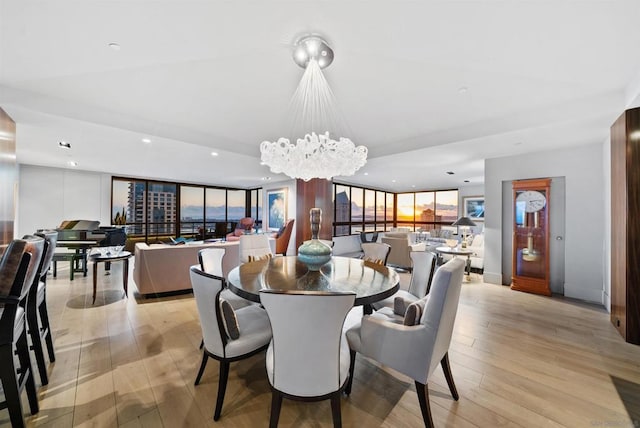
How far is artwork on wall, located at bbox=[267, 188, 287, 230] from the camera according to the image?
26.9 ft

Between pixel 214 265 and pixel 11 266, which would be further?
pixel 214 265

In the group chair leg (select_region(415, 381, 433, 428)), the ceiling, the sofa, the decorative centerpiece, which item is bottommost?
chair leg (select_region(415, 381, 433, 428))

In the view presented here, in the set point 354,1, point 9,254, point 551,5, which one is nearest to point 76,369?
point 9,254

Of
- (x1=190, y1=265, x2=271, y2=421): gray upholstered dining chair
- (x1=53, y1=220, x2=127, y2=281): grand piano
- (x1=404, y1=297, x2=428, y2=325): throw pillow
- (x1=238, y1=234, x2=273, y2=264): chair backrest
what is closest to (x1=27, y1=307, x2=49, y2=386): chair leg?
(x1=190, y1=265, x2=271, y2=421): gray upholstered dining chair

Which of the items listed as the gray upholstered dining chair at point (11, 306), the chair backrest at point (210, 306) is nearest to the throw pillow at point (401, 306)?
the chair backrest at point (210, 306)

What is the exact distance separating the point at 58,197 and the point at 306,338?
28.9ft

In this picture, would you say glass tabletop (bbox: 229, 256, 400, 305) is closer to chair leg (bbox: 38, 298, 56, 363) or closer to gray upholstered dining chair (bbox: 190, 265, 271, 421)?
gray upholstered dining chair (bbox: 190, 265, 271, 421)

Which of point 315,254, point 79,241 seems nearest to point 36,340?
point 315,254

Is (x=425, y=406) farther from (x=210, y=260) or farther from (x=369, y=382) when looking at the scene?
(x=210, y=260)

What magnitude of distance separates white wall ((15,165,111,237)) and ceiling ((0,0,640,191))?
326 cm

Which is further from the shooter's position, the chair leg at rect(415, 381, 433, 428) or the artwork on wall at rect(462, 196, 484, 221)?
the artwork on wall at rect(462, 196, 484, 221)

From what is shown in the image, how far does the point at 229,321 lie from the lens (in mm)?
Result: 1615

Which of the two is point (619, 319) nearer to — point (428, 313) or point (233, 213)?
point (428, 313)

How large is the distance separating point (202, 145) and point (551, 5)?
4.20m
